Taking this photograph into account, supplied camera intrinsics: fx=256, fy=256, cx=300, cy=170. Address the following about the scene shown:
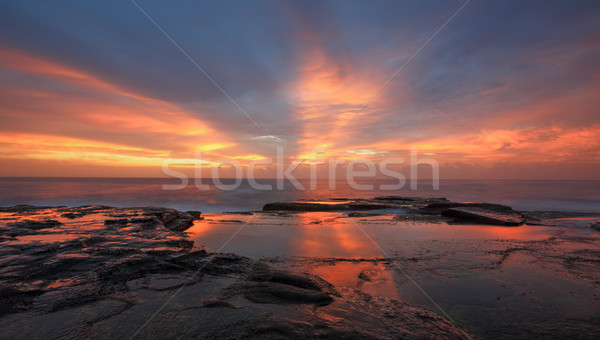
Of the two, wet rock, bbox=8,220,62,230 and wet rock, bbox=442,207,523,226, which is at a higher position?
wet rock, bbox=8,220,62,230

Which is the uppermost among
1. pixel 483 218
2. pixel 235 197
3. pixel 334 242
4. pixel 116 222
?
pixel 116 222

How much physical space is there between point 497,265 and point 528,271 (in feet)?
2.00

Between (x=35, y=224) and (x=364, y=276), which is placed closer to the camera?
(x=364, y=276)

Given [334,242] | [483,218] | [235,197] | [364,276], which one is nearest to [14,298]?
[364,276]

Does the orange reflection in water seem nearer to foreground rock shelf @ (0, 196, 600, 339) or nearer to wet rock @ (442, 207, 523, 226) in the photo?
foreground rock shelf @ (0, 196, 600, 339)

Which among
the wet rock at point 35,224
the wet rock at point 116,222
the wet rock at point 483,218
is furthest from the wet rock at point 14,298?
the wet rock at point 483,218

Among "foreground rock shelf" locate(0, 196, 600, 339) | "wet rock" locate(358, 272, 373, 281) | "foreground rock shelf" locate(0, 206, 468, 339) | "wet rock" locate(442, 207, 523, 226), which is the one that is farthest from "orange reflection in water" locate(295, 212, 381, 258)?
"wet rock" locate(442, 207, 523, 226)

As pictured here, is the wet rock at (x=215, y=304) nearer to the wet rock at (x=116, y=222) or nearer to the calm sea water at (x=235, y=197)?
the wet rock at (x=116, y=222)

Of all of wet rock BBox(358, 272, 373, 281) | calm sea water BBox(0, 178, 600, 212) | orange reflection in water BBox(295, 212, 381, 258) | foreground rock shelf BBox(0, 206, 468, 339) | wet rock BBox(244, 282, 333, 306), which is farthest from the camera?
calm sea water BBox(0, 178, 600, 212)

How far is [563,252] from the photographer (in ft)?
25.4

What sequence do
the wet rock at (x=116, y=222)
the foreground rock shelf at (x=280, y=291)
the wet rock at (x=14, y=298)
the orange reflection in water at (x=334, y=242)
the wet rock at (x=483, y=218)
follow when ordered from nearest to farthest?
the foreground rock shelf at (x=280, y=291), the wet rock at (x=14, y=298), the orange reflection in water at (x=334, y=242), the wet rock at (x=116, y=222), the wet rock at (x=483, y=218)

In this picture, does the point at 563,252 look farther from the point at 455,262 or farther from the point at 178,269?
the point at 178,269

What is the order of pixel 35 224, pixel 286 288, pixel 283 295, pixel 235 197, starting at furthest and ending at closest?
pixel 235 197 → pixel 35 224 → pixel 286 288 → pixel 283 295

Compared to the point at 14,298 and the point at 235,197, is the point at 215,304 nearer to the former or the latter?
the point at 14,298
